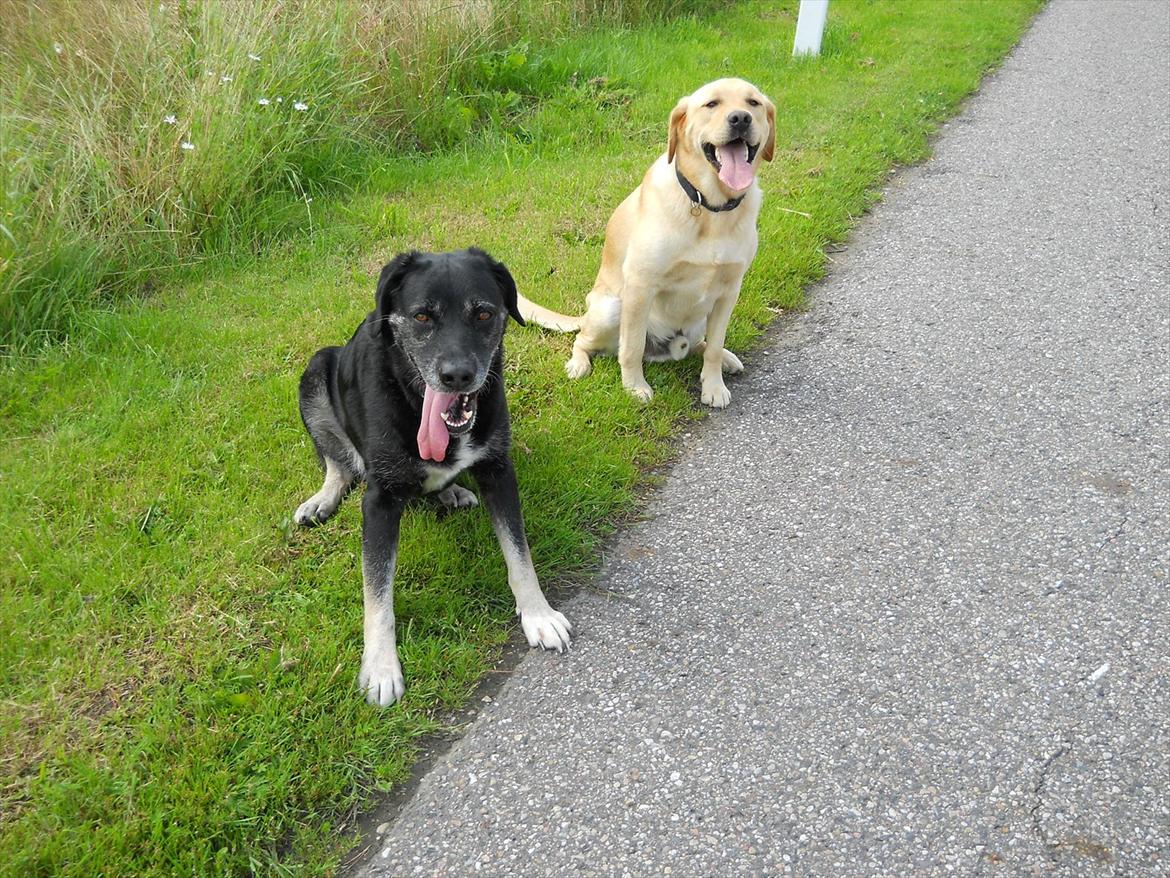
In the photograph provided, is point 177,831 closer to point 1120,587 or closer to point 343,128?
point 1120,587

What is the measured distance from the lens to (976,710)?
263 cm

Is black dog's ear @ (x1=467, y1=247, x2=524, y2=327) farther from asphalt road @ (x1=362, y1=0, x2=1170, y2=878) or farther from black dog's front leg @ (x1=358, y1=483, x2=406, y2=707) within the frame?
asphalt road @ (x1=362, y1=0, x2=1170, y2=878)

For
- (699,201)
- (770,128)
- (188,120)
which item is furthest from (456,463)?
(188,120)

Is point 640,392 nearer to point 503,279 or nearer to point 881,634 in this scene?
point 503,279

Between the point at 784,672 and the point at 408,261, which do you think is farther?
the point at 408,261

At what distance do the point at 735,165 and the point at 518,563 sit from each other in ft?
6.64

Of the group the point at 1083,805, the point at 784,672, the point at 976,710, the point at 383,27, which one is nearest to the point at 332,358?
the point at 784,672

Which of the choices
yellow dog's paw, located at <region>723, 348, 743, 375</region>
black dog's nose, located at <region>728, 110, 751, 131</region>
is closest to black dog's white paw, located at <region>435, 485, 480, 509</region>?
yellow dog's paw, located at <region>723, 348, 743, 375</region>

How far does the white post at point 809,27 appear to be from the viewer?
855cm

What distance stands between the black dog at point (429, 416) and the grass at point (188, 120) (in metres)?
2.47

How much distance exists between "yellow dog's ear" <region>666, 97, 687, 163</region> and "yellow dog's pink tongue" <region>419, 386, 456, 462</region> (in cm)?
190

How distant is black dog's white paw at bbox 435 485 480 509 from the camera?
3.56m

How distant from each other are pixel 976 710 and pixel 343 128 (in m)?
5.60

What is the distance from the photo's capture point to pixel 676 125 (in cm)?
410
